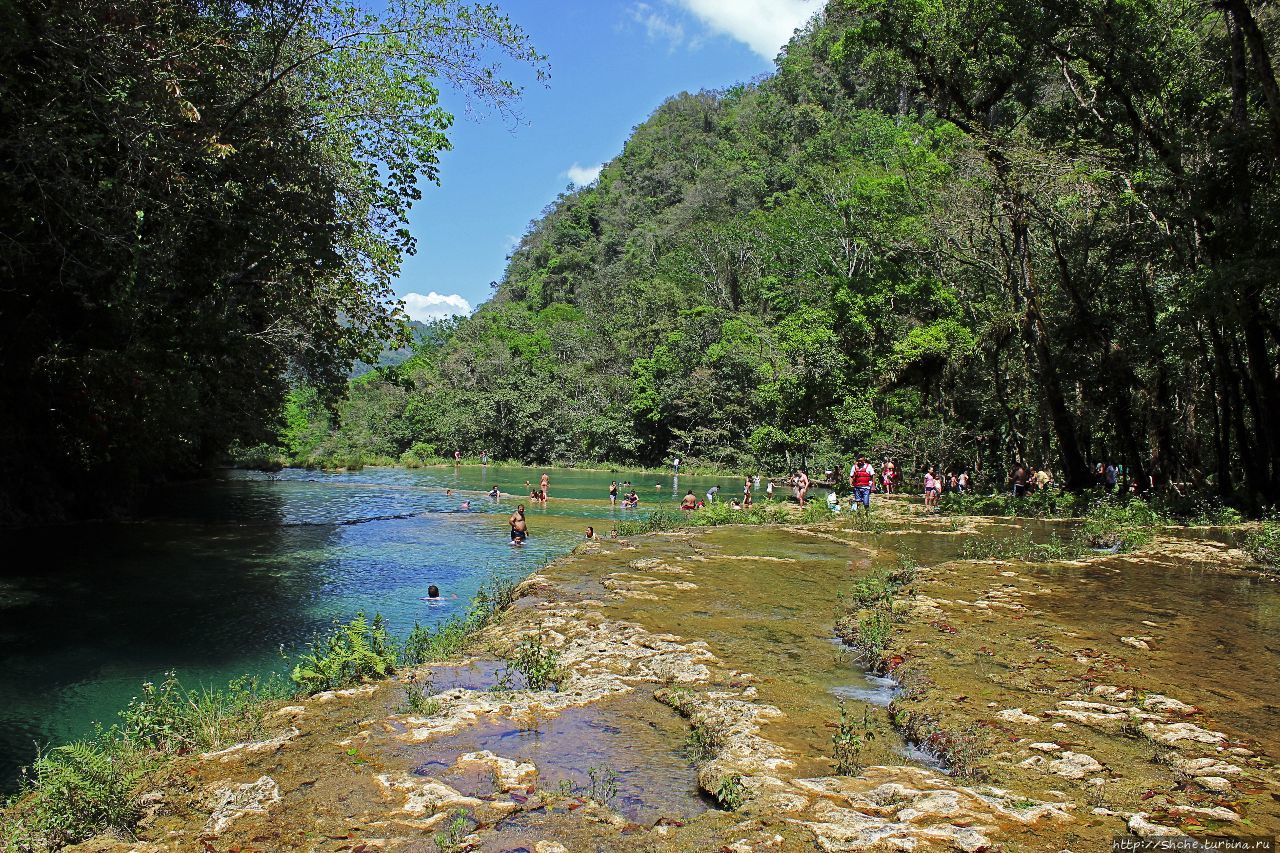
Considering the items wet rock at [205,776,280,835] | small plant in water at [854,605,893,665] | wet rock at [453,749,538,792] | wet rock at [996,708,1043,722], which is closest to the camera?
wet rock at [205,776,280,835]

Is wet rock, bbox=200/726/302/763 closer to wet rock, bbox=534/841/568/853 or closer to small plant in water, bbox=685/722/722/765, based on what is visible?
wet rock, bbox=534/841/568/853

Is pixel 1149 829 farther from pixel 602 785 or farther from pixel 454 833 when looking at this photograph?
pixel 454 833

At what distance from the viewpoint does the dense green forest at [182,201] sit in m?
10.6

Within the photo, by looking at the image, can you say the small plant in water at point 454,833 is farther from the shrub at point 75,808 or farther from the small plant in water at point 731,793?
the shrub at point 75,808

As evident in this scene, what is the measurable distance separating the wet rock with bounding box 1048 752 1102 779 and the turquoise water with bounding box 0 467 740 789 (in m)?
9.19

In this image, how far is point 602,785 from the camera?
225 inches

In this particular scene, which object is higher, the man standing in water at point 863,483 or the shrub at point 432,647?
the man standing in water at point 863,483

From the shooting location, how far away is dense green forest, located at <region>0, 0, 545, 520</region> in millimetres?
10570

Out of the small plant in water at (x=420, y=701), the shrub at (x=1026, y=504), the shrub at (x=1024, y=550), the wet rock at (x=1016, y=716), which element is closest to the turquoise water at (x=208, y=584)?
the small plant in water at (x=420, y=701)

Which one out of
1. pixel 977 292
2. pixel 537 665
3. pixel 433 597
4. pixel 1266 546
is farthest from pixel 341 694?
pixel 977 292

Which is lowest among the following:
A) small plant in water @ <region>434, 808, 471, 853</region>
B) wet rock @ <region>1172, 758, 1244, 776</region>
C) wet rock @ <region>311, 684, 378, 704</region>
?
wet rock @ <region>311, 684, 378, 704</region>

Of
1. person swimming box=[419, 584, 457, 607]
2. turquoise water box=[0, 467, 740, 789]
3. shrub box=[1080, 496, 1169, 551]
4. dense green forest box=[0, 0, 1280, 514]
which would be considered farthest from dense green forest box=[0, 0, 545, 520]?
shrub box=[1080, 496, 1169, 551]

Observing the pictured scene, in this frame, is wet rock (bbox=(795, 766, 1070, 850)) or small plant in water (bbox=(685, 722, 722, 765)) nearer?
wet rock (bbox=(795, 766, 1070, 850))

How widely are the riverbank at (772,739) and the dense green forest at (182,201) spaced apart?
342 inches
